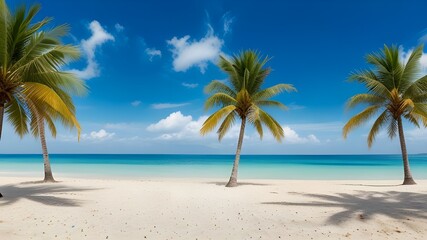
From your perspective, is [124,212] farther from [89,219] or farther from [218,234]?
[218,234]

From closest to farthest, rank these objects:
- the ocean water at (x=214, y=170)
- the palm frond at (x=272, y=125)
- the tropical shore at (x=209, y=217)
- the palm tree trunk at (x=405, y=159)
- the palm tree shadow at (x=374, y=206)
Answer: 1. the tropical shore at (x=209, y=217)
2. the palm tree shadow at (x=374, y=206)
3. the palm frond at (x=272, y=125)
4. the palm tree trunk at (x=405, y=159)
5. the ocean water at (x=214, y=170)

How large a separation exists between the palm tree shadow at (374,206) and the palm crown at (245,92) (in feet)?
17.7

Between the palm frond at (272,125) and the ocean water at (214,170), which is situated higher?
the palm frond at (272,125)

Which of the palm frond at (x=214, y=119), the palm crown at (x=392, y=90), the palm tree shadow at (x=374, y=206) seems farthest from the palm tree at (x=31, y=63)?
the palm crown at (x=392, y=90)

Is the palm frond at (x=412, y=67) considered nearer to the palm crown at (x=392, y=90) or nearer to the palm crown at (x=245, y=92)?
the palm crown at (x=392, y=90)

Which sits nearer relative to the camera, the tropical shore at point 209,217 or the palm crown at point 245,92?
the tropical shore at point 209,217

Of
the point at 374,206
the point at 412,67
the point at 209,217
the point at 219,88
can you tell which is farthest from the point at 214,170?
the point at 209,217

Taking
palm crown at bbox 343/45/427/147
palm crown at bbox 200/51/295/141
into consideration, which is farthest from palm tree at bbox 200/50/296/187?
palm crown at bbox 343/45/427/147

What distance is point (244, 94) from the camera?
49.9 ft

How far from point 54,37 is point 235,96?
340 inches

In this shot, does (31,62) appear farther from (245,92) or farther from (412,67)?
(412,67)

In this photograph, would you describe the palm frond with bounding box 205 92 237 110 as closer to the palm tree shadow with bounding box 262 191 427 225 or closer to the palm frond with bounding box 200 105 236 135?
the palm frond with bounding box 200 105 236 135

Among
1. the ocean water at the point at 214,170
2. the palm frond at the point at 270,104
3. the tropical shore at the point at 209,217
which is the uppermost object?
the palm frond at the point at 270,104

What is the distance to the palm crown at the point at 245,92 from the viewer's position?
15.2 metres
